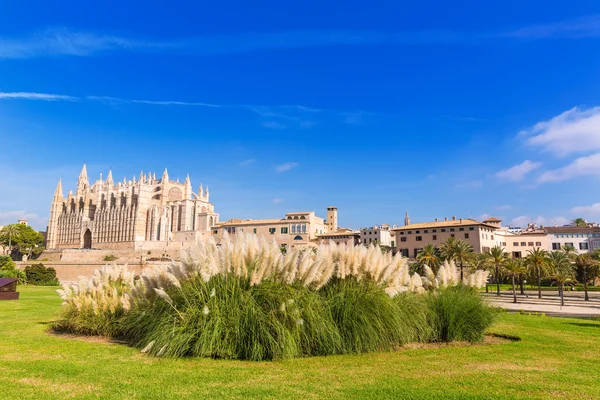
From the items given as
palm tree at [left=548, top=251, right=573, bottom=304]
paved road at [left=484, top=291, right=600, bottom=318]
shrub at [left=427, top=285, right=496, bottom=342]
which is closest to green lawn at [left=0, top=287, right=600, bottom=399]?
shrub at [left=427, top=285, right=496, bottom=342]

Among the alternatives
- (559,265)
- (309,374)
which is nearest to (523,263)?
(559,265)

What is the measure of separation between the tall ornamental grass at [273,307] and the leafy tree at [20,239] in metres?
87.6

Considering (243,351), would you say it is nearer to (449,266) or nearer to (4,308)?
(449,266)

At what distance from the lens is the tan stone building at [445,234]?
200 ft

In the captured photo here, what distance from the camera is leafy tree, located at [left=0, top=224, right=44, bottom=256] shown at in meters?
81.5

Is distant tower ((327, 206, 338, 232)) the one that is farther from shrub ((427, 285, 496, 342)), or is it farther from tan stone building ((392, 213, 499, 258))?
shrub ((427, 285, 496, 342))

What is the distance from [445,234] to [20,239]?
7980 cm

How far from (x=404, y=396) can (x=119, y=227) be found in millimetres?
94970

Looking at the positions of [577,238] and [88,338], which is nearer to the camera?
[88,338]

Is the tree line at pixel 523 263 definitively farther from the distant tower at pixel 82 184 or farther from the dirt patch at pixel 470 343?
the distant tower at pixel 82 184

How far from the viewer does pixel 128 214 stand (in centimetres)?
9056

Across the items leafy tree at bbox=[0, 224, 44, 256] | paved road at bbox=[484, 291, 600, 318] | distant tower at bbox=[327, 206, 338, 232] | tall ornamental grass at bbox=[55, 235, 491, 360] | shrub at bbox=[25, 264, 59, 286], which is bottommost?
paved road at bbox=[484, 291, 600, 318]

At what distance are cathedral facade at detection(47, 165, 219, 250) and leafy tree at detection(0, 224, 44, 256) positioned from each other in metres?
8.77

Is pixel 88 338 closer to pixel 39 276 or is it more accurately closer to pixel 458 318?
pixel 458 318
